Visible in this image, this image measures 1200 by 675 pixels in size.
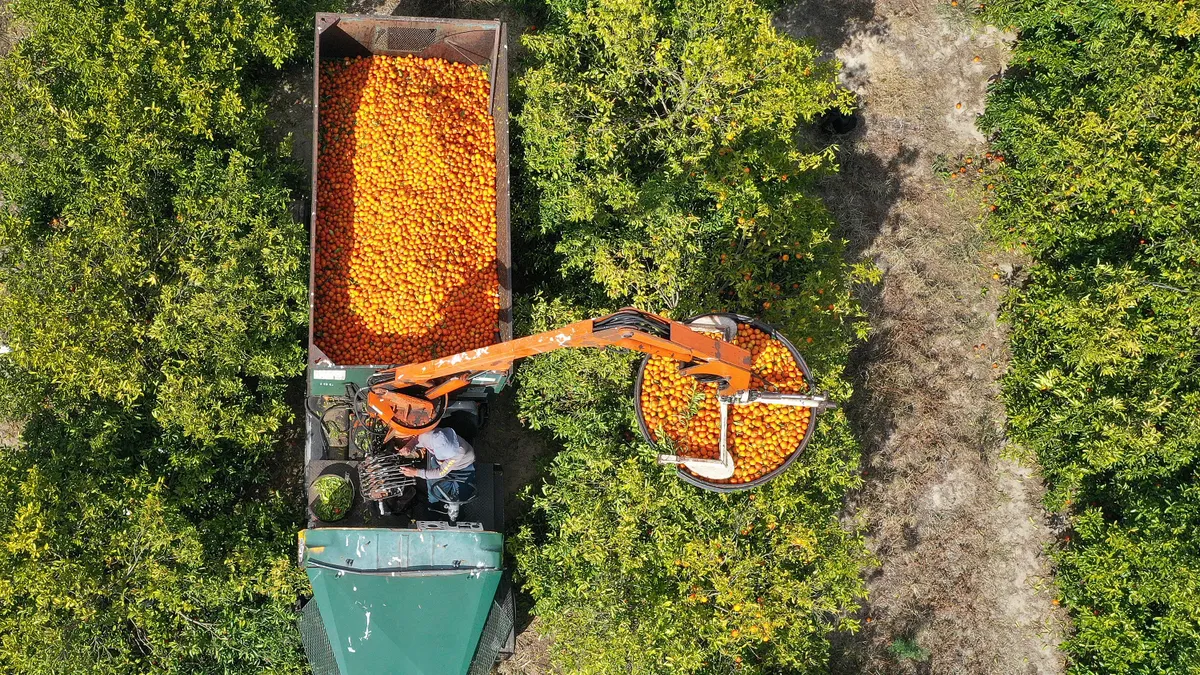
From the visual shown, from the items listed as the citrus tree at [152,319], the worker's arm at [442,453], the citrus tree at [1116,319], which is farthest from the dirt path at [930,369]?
the citrus tree at [152,319]

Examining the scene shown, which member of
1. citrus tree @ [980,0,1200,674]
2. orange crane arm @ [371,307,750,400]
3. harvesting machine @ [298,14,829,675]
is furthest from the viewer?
citrus tree @ [980,0,1200,674]

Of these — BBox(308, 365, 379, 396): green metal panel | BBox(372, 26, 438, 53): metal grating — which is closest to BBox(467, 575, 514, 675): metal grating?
BBox(308, 365, 379, 396): green metal panel

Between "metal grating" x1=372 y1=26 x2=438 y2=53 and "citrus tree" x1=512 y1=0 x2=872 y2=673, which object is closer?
"citrus tree" x1=512 y1=0 x2=872 y2=673

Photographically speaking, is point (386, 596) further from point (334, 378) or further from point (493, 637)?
point (334, 378)

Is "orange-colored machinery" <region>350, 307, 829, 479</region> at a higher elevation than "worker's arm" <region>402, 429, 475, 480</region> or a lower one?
higher

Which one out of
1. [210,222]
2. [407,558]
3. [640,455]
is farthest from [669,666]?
[210,222]

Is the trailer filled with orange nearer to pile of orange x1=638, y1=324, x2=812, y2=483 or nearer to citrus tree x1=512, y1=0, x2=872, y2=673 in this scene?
citrus tree x1=512, y1=0, x2=872, y2=673

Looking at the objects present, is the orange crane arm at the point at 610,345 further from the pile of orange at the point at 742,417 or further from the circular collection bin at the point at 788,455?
the circular collection bin at the point at 788,455
